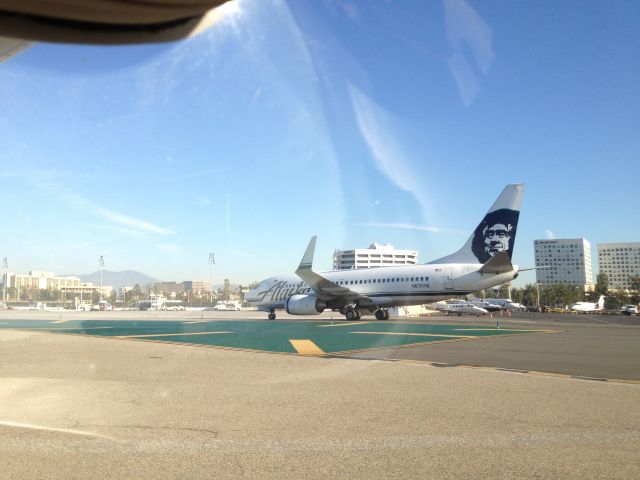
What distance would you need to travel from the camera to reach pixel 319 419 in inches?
272

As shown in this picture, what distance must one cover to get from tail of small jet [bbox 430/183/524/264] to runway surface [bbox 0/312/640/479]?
759 inches

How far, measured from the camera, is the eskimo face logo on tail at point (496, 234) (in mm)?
31438

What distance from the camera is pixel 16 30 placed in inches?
135

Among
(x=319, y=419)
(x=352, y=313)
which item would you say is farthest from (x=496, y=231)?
(x=319, y=419)

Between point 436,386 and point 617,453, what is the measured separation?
4214 millimetres

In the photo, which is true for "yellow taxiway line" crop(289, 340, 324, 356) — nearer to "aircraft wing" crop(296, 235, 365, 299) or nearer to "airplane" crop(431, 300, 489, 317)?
"aircraft wing" crop(296, 235, 365, 299)

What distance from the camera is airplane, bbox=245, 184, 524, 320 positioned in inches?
1194

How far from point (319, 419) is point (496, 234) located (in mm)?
27148

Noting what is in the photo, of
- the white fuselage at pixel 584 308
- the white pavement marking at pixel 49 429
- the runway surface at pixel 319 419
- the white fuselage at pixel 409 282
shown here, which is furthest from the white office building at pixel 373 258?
the white fuselage at pixel 584 308

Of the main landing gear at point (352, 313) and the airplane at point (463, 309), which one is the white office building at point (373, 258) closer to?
the main landing gear at point (352, 313)

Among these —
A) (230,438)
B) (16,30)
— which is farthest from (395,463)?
(16,30)

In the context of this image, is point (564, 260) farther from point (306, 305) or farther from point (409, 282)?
point (306, 305)

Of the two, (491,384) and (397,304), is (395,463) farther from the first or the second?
(397,304)

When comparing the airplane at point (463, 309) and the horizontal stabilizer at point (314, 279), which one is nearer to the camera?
the horizontal stabilizer at point (314, 279)
